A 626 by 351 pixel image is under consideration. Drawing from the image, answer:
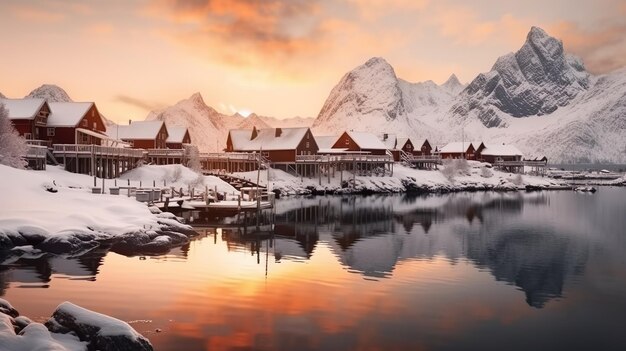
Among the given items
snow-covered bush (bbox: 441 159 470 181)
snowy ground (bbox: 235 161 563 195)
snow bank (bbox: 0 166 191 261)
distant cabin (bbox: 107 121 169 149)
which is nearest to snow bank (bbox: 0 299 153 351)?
snow bank (bbox: 0 166 191 261)

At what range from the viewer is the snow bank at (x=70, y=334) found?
537 inches

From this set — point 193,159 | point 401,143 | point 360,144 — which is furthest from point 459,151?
point 193,159

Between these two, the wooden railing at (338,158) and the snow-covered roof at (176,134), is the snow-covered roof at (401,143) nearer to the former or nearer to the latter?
the wooden railing at (338,158)

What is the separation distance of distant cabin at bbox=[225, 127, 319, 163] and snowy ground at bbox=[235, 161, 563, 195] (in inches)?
219

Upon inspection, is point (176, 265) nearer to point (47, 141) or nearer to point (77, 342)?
point (77, 342)

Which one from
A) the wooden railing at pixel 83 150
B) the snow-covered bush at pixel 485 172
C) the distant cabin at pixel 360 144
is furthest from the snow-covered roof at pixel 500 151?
the wooden railing at pixel 83 150

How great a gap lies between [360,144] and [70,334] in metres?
101

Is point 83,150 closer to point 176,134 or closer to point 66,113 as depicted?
point 66,113

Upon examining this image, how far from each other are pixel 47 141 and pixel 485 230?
50.3 m

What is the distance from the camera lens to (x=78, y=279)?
81.8 ft

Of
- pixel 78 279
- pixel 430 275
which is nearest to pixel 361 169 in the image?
pixel 430 275

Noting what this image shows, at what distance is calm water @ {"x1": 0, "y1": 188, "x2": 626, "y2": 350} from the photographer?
1845 cm

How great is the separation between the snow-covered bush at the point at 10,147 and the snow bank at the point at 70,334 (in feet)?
127

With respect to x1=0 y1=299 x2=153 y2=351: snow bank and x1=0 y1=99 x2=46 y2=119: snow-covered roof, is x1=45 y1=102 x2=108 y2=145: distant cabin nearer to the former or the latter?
x1=0 y1=99 x2=46 y2=119: snow-covered roof
